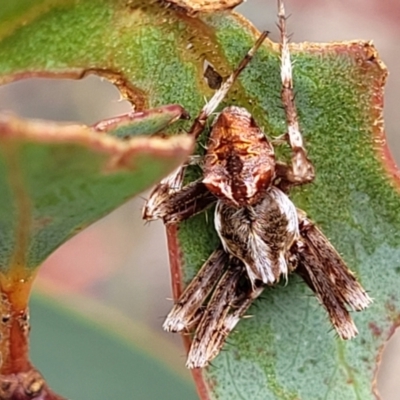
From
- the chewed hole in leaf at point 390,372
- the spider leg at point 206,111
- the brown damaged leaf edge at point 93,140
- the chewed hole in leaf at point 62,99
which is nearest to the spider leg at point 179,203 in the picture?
the spider leg at point 206,111

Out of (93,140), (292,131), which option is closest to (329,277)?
(292,131)

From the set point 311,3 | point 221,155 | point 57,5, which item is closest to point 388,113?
point 311,3

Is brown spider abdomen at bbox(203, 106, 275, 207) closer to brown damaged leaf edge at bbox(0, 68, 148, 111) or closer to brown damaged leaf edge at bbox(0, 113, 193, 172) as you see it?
brown damaged leaf edge at bbox(0, 68, 148, 111)

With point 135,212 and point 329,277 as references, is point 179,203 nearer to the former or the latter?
point 329,277

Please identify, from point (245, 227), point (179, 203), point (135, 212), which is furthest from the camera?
point (135, 212)

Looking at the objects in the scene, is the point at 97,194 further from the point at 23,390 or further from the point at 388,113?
the point at 388,113

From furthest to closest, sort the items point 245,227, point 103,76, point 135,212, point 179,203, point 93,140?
point 135,212
point 245,227
point 179,203
point 103,76
point 93,140

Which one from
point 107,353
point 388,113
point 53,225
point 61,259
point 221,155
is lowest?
point 61,259
